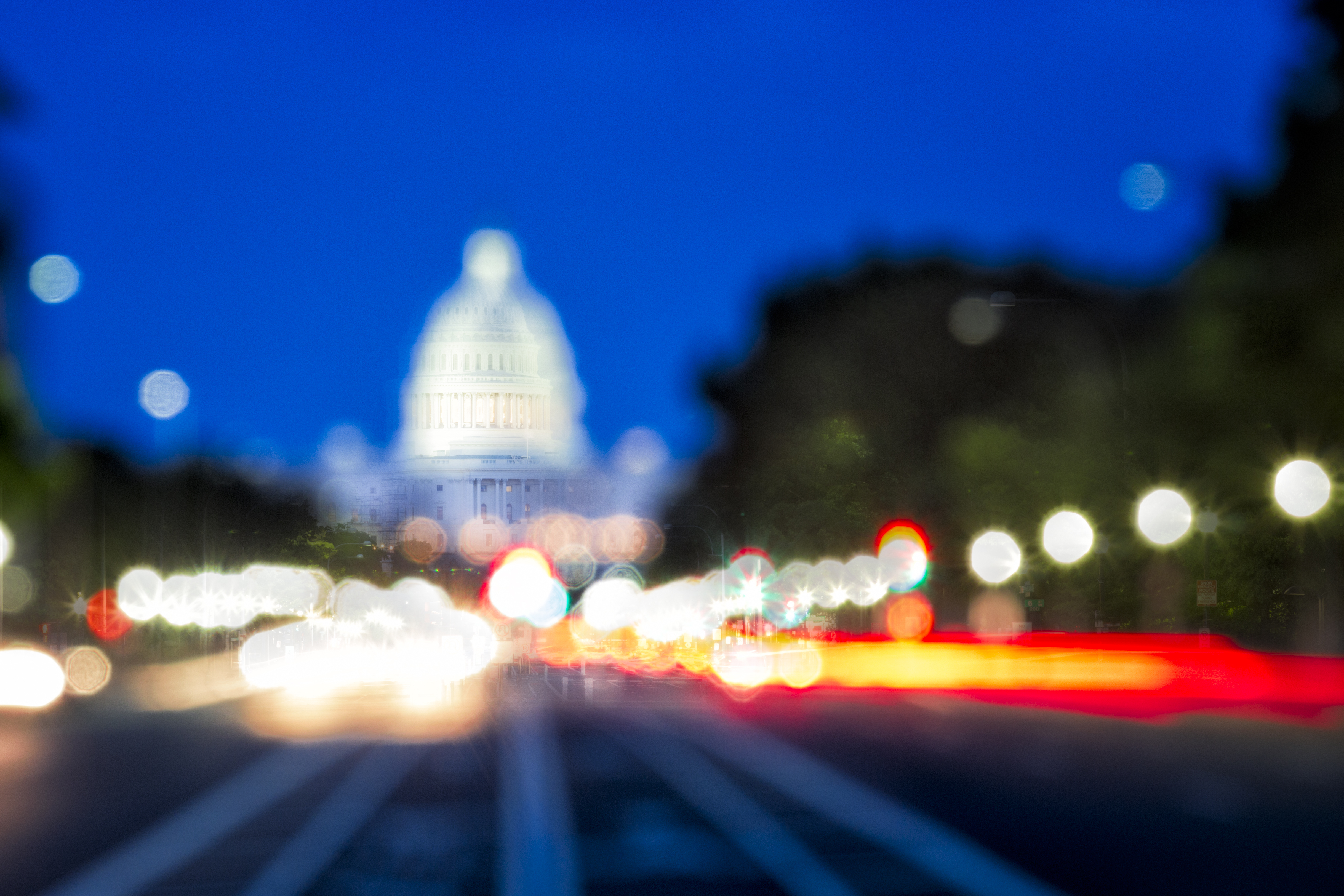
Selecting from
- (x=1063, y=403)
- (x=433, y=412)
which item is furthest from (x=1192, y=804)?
(x=433, y=412)

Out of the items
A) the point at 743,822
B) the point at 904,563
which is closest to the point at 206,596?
the point at 904,563

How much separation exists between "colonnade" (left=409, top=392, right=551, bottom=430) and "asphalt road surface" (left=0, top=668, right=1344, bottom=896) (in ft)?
487

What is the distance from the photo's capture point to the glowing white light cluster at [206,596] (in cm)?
7881

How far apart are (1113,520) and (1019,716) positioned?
19065 millimetres

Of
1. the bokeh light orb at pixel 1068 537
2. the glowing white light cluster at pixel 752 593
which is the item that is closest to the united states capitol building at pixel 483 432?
the glowing white light cluster at pixel 752 593

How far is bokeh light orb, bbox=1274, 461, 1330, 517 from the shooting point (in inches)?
1398

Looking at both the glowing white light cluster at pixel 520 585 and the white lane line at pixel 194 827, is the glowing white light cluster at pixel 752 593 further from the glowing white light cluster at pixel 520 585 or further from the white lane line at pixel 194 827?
the white lane line at pixel 194 827

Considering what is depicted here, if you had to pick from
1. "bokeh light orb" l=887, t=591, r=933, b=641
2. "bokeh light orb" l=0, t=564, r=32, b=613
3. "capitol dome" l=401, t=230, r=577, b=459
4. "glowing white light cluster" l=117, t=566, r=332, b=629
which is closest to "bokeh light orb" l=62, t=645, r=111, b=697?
"bokeh light orb" l=0, t=564, r=32, b=613

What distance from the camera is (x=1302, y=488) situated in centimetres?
3556

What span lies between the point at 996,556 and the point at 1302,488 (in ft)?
68.3

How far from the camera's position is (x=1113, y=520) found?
49.3m

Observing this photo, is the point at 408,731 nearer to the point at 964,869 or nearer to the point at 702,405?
the point at 964,869

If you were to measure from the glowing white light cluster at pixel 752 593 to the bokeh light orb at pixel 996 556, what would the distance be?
6.92m

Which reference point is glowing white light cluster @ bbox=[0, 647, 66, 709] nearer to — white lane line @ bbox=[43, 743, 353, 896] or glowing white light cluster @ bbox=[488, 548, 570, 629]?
white lane line @ bbox=[43, 743, 353, 896]
